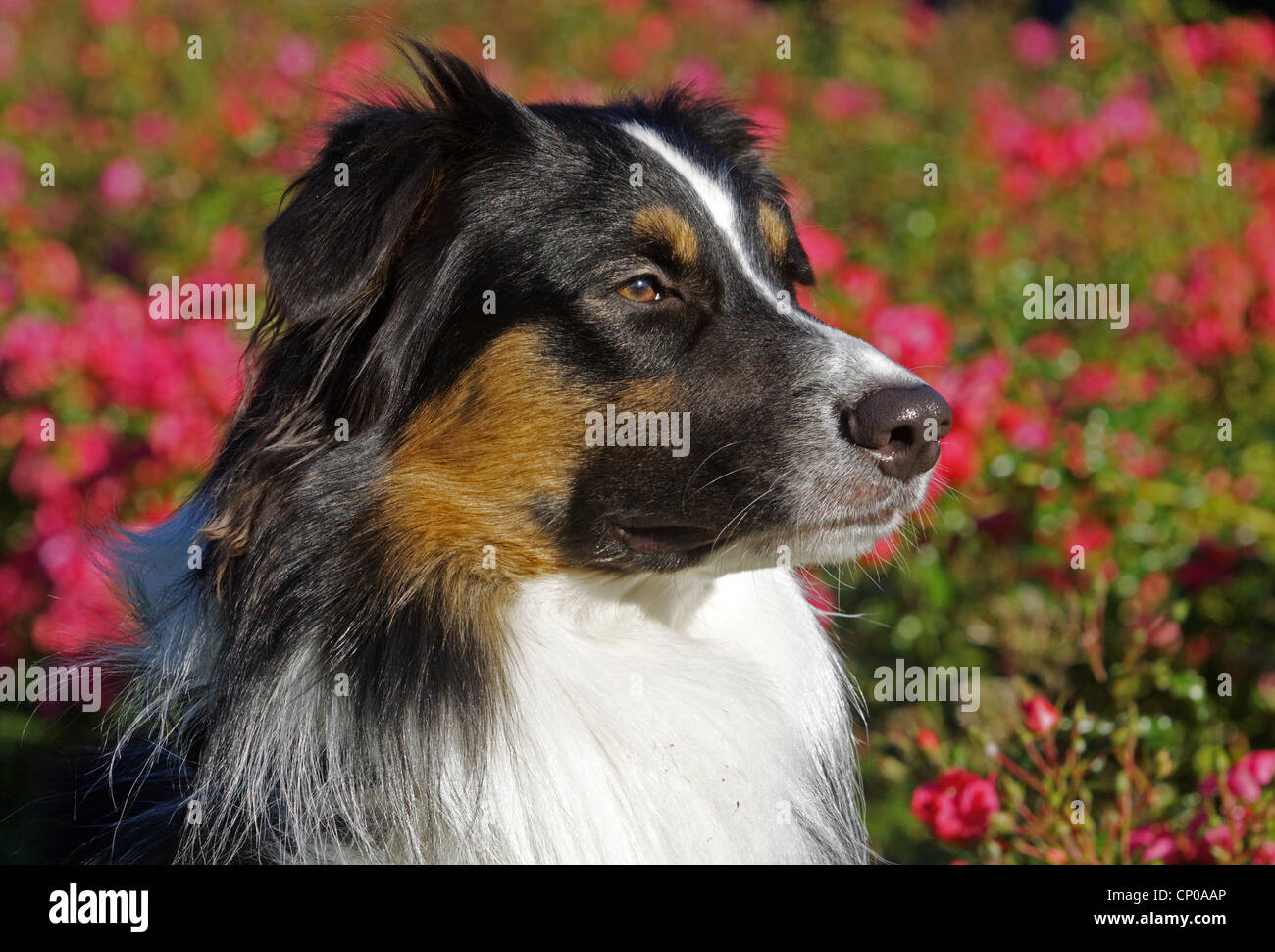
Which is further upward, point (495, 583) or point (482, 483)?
point (482, 483)

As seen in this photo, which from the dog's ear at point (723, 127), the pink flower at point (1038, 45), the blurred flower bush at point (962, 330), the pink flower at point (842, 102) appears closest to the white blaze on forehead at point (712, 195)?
the dog's ear at point (723, 127)

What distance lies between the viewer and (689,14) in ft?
34.8

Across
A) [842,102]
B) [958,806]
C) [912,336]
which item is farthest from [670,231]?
[842,102]

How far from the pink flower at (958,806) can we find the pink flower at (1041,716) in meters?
0.24

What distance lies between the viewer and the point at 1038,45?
31.4 feet

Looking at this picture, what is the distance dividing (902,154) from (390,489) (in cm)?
Answer: 581

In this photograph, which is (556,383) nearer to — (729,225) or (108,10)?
(729,225)

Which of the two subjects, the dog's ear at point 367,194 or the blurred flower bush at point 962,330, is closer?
the dog's ear at point 367,194

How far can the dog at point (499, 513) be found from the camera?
2.92 metres

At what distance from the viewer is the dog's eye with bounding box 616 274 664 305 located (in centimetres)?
308

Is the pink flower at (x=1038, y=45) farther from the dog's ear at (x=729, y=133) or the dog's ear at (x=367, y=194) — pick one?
the dog's ear at (x=367, y=194)

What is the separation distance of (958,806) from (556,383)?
5.36 ft

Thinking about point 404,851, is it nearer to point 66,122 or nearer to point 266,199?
point 266,199
